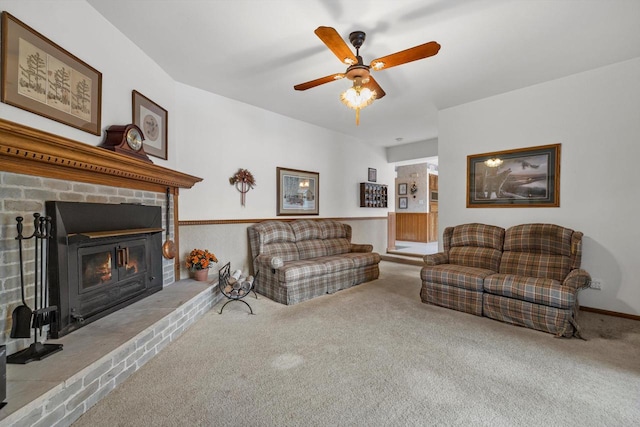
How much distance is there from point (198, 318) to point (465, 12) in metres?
3.68

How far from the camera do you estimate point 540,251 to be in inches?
126

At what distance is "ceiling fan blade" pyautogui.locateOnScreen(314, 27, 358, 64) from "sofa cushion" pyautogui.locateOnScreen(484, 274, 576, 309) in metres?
2.56

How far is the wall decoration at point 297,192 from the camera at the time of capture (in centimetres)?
464

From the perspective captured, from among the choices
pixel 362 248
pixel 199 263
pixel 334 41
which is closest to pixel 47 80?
pixel 334 41

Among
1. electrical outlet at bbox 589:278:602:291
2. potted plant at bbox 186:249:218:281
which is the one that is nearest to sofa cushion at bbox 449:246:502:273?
electrical outlet at bbox 589:278:602:291

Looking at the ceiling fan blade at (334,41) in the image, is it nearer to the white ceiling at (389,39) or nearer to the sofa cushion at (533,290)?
the white ceiling at (389,39)

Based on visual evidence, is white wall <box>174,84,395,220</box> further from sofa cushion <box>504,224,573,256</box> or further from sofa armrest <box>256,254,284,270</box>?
sofa cushion <box>504,224,573,256</box>

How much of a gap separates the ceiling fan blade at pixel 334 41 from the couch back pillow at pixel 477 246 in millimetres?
2672

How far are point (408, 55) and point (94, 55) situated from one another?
2.47 meters

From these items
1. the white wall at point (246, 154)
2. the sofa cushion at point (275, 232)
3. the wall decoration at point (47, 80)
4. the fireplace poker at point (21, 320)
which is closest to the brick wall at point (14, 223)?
the fireplace poker at point (21, 320)

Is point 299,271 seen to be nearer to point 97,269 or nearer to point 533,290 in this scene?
point 97,269

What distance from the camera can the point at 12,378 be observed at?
1447 millimetres

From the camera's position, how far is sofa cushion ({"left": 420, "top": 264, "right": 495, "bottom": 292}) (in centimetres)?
303

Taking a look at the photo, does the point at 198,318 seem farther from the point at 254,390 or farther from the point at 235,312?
the point at 254,390
